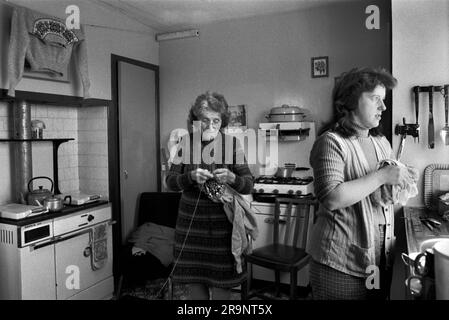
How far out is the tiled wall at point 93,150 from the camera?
139 inches

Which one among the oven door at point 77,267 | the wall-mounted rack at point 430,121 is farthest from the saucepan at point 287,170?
the oven door at point 77,267

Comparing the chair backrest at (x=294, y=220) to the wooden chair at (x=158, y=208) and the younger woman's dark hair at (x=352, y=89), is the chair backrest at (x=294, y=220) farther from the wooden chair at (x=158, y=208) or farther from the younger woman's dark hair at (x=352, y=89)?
the younger woman's dark hair at (x=352, y=89)

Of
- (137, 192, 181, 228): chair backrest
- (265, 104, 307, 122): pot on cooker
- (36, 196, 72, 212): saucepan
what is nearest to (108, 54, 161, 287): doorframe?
(137, 192, 181, 228): chair backrest

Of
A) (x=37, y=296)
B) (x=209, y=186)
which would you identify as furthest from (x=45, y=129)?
(x=209, y=186)

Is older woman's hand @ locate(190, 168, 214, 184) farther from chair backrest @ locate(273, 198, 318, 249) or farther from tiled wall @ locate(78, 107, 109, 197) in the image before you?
tiled wall @ locate(78, 107, 109, 197)

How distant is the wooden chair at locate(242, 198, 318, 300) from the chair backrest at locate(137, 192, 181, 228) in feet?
3.21

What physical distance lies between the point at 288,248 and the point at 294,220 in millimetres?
281

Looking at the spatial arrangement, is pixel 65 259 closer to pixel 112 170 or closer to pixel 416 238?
pixel 112 170

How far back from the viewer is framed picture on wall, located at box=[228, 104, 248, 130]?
12.9 feet

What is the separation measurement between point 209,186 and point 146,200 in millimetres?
2137

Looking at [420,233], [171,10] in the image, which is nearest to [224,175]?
[420,233]

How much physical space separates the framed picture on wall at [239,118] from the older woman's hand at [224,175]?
2.06 meters

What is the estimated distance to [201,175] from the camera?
184cm

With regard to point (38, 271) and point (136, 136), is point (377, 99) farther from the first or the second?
point (136, 136)
